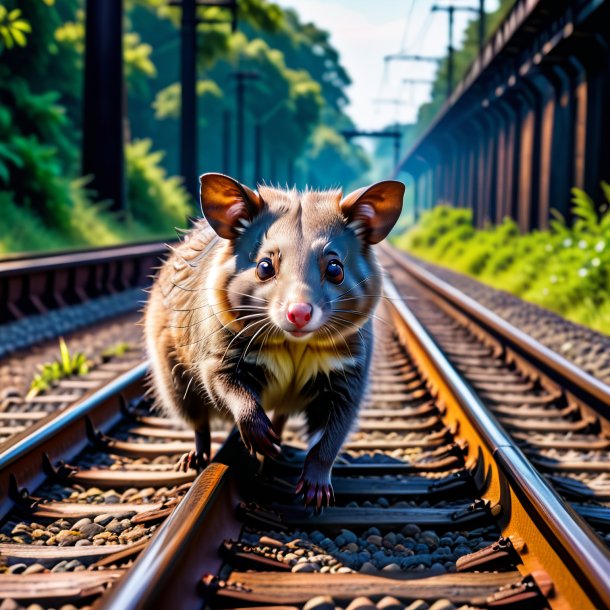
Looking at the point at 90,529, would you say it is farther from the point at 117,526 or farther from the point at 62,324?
the point at 62,324

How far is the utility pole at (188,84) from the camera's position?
26125mm

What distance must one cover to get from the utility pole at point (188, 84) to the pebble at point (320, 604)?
25158 mm

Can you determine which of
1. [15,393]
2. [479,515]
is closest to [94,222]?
[15,393]

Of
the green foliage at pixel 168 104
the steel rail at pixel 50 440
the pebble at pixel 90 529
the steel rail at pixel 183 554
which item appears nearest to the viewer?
the steel rail at pixel 183 554

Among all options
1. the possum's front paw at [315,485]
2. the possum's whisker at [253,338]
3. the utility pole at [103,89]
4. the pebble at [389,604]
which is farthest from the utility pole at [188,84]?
the pebble at [389,604]

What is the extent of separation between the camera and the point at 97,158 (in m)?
19.4

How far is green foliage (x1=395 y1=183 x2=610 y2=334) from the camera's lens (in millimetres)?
10461

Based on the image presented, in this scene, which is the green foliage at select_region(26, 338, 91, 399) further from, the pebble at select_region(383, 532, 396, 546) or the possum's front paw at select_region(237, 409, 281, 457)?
the pebble at select_region(383, 532, 396, 546)

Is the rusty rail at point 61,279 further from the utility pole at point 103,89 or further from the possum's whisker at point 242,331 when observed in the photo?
the utility pole at point 103,89

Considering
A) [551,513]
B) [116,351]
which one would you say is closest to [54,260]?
[116,351]

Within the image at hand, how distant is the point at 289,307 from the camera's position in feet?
9.46

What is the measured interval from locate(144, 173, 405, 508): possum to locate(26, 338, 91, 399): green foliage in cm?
294

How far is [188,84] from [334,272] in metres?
25.3

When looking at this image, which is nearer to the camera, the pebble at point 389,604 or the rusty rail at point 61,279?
the pebble at point 389,604
